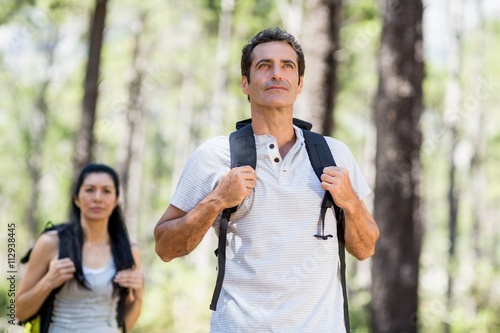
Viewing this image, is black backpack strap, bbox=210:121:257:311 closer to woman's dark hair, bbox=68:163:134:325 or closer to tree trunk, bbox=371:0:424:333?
woman's dark hair, bbox=68:163:134:325

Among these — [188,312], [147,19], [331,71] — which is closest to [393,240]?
[331,71]

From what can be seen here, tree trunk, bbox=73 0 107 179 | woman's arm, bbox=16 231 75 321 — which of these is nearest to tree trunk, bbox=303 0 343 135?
tree trunk, bbox=73 0 107 179

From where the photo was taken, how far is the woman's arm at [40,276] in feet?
17.0

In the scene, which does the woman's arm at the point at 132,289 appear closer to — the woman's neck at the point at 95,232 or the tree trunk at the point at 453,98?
the woman's neck at the point at 95,232

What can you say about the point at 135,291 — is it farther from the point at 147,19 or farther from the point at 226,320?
the point at 147,19

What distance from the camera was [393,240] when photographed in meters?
8.92

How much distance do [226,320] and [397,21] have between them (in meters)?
6.55

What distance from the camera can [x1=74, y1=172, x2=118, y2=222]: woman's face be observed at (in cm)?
573

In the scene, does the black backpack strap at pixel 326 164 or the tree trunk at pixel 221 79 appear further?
the tree trunk at pixel 221 79

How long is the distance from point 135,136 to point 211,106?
137 inches

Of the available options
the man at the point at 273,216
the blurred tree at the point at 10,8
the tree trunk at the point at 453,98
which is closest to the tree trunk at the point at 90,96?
the blurred tree at the point at 10,8

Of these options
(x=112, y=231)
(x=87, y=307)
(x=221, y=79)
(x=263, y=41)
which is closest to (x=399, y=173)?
(x=112, y=231)

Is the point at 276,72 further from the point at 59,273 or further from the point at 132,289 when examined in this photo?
the point at 132,289

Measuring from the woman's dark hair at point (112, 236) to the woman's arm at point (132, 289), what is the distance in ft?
0.18
